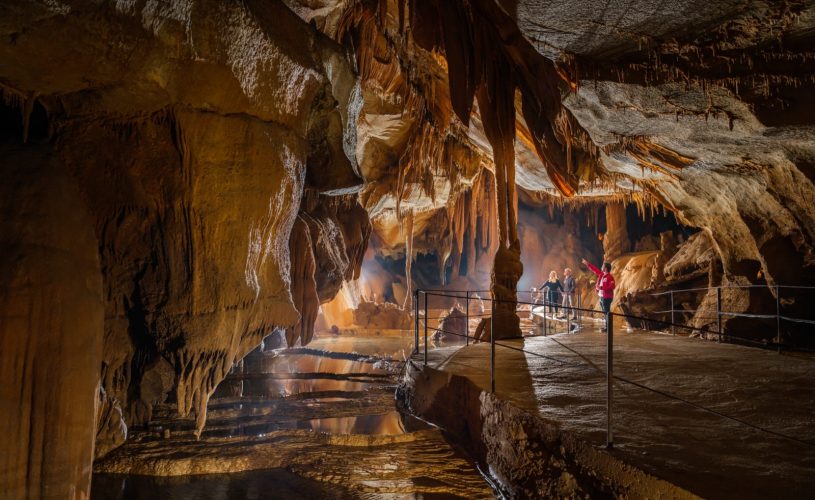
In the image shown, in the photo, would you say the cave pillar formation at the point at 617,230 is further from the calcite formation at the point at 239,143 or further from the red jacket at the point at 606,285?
the calcite formation at the point at 239,143

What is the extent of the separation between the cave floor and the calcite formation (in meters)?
2.64

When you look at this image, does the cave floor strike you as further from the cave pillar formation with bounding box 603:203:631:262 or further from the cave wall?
the cave pillar formation with bounding box 603:203:631:262

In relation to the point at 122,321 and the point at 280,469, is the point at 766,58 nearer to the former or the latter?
the point at 280,469

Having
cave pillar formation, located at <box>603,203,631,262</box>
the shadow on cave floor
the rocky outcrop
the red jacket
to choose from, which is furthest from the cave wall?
cave pillar formation, located at <box>603,203,631,262</box>

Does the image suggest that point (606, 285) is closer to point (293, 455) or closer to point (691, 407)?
point (691, 407)

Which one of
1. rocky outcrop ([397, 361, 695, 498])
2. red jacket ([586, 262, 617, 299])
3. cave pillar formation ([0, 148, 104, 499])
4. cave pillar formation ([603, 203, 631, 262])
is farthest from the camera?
cave pillar formation ([603, 203, 631, 262])

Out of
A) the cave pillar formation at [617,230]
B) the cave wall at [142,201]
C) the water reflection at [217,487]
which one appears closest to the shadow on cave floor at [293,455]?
the water reflection at [217,487]

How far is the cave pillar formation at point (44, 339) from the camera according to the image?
300 centimetres

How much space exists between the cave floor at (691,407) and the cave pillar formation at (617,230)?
13419 millimetres

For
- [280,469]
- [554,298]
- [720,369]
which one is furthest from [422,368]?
[554,298]

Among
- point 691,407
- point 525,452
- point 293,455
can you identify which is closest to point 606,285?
point 691,407

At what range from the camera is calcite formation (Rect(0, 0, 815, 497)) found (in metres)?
3.35

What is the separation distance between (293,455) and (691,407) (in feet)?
12.0

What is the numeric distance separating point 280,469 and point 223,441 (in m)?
1.10
